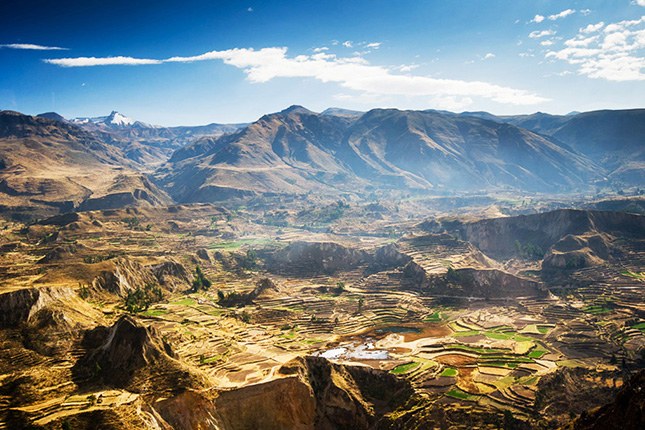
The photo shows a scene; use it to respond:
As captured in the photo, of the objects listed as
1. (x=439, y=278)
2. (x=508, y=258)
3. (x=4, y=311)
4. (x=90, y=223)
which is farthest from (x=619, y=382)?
(x=90, y=223)

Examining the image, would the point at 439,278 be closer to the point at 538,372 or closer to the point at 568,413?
the point at 538,372

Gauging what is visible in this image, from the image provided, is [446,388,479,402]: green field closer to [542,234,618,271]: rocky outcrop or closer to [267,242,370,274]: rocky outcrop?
[542,234,618,271]: rocky outcrop

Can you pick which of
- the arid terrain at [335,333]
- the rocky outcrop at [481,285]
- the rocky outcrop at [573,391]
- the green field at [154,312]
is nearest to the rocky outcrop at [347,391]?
the arid terrain at [335,333]

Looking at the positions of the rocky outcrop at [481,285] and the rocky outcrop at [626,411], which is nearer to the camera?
the rocky outcrop at [626,411]

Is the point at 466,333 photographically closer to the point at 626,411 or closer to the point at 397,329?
the point at 397,329

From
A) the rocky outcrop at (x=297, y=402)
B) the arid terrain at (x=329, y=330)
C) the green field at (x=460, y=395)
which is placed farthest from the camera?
the green field at (x=460, y=395)

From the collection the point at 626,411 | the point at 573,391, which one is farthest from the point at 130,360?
the point at 573,391

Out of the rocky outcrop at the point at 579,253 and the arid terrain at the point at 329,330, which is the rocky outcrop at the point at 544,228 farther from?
the rocky outcrop at the point at 579,253

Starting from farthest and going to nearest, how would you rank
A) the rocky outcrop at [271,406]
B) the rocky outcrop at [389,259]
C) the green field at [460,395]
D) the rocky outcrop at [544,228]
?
the rocky outcrop at [389,259] → the rocky outcrop at [544,228] → the green field at [460,395] → the rocky outcrop at [271,406]

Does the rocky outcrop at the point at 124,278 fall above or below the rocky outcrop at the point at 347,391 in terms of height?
above

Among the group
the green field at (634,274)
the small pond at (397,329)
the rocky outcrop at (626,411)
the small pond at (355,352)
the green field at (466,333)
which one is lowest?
the small pond at (397,329)
